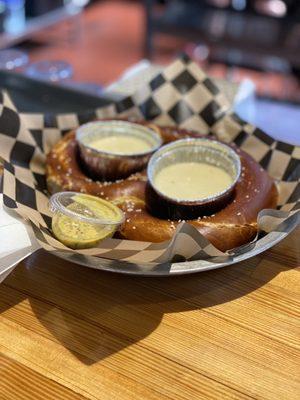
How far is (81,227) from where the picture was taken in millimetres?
1000

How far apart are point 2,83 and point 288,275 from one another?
1294mm

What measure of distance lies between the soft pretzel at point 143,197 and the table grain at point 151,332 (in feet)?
0.25

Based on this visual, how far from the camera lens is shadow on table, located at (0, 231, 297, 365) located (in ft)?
3.06

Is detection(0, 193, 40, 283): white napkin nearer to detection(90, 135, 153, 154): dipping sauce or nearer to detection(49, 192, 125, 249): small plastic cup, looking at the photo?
detection(49, 192, 125, 249): small plastic cup

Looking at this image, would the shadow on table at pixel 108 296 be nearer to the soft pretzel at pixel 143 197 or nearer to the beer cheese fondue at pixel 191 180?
the soft pretzel at pixel 143 197

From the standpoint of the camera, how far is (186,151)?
1.28 meters

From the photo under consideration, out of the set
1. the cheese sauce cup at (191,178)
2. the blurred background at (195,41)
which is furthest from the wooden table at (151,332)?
the blurred background at (195,41)

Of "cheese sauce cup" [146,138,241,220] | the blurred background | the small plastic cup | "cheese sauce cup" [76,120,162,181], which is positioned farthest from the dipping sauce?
the blurred background

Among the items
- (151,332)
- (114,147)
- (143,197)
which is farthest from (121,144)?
(151,332)

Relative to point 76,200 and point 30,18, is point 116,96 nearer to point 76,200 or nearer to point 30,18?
point 76,200

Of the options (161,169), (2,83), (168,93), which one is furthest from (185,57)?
(2,83)

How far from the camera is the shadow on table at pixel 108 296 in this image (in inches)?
36.7

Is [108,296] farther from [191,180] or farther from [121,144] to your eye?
[121,144]

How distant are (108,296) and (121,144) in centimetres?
51
